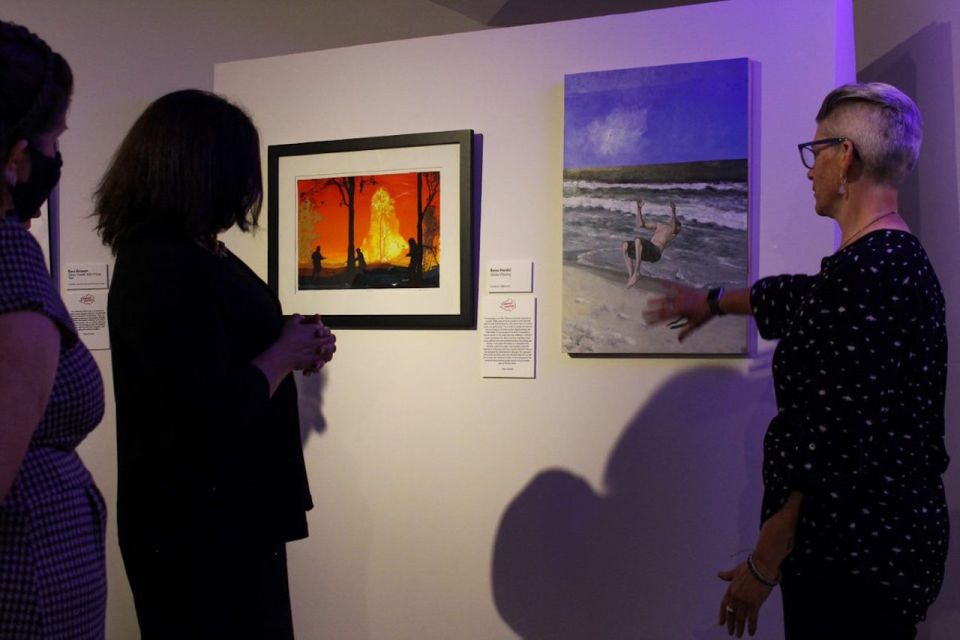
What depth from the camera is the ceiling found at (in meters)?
3.84

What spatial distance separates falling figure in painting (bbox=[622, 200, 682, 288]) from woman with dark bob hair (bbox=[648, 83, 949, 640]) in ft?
3.03

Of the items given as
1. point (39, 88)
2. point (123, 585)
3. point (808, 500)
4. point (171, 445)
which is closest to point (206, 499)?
point (171, 445)

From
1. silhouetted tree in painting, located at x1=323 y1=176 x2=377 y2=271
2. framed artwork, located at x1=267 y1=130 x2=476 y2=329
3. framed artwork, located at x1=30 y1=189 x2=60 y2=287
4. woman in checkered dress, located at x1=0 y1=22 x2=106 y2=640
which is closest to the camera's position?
woman in checkered dress, located at x1=0 y1=22 x2=106 y2=640

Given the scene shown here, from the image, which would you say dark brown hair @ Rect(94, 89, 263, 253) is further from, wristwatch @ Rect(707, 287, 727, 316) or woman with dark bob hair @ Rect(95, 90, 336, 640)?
wristwatch @ Rect(707, 287, 727, 316)

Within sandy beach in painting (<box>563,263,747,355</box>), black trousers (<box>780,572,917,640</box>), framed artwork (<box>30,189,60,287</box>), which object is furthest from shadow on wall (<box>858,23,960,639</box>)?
framed artwork (<box>30,189,60,287</box>)

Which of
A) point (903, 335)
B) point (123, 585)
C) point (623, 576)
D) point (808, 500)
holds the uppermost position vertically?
point (903, 335)

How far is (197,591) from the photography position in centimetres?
154

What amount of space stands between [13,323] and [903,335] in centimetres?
143

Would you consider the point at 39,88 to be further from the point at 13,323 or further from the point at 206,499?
the point at 206,499

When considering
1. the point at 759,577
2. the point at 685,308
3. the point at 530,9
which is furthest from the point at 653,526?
the point at 530,9

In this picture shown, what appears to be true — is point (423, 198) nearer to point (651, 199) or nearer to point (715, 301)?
point (651, 199)

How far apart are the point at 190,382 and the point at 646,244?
1.56 meters

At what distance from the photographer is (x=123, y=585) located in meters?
3.26

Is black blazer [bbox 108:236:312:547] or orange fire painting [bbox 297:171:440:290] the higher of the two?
orange fire painting [bbox 297:171:440:290]
